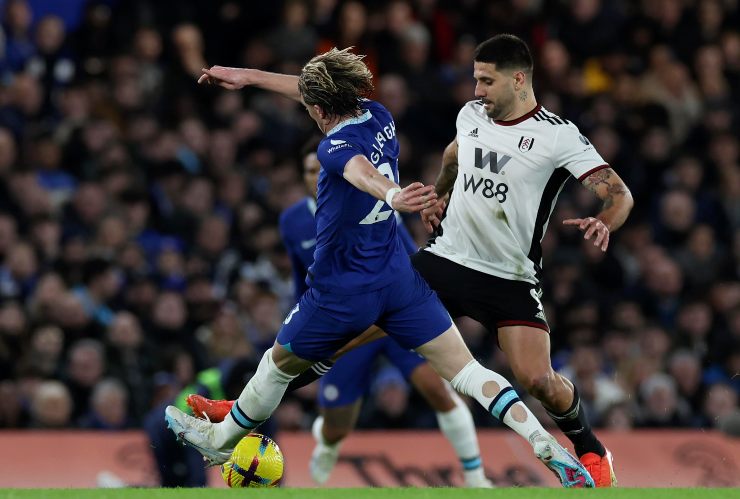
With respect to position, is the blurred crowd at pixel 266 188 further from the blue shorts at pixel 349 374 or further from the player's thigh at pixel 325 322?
the player's thigh at pixel 325 322

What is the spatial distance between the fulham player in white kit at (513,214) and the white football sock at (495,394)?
1.34ft

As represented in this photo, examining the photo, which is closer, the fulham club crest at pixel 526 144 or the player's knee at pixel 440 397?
the fulham club crest at pixel 526 144

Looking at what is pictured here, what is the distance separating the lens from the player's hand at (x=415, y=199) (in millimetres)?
6544

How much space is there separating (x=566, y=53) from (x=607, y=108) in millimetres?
1301

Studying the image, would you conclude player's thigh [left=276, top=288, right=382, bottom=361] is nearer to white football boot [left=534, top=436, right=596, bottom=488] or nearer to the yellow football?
the yellow football

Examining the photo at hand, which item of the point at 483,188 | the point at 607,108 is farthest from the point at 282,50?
the point at 483,188

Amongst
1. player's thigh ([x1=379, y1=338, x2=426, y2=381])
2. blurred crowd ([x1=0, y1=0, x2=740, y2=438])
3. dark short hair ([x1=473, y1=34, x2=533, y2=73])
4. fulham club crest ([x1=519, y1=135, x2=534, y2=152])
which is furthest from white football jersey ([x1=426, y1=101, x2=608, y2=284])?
blurred crowd ([x1=0, y1=0, x2=740, y2=438])

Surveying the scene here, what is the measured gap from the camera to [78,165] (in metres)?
14.1

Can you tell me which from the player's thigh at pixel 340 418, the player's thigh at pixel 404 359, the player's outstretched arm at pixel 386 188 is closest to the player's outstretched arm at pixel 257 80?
the player's outstretched arm at pixel 386 188

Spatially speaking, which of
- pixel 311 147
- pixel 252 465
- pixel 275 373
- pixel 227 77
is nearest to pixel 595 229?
pixel 275 373

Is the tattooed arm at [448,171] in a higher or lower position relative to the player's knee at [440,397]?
higher

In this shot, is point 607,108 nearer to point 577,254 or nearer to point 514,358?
point 577,254

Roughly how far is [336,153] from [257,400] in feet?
5.08

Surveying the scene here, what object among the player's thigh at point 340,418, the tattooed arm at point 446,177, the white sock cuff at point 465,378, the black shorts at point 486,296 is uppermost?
the tattooed arm at point 446,177
